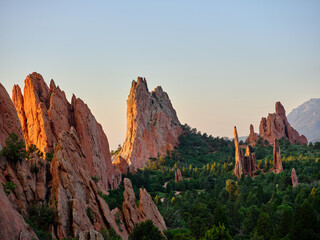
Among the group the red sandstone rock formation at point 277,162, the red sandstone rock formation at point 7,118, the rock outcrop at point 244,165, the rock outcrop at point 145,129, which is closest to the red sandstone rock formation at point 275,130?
the rock outcrop at point 145,129

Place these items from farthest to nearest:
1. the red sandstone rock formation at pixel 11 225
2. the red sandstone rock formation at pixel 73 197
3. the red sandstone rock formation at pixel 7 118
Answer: the red sandstone rock formation at pixel 7 118 → the red sandstone rock formation at pixel 73 197 → the red sandstone rock formation at pixel 11 225

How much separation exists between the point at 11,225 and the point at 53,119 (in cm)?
3007

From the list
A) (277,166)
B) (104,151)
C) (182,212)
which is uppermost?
(104,151)

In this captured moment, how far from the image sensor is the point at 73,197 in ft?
94.7

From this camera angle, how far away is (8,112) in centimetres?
3225

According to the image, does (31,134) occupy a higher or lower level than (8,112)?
higher

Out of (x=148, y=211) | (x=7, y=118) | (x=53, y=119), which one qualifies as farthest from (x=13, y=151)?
(x=53, y=119)

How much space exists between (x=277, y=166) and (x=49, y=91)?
43.3m

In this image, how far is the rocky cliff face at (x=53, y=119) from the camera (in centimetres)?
4931

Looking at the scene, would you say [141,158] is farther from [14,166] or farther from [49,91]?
[14,166]

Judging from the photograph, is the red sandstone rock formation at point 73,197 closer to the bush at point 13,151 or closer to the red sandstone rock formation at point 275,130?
the bush at point 13,151

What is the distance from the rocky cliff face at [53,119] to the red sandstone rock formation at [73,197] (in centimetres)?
1537

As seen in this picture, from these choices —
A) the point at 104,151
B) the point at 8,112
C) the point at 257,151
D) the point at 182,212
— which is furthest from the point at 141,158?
the point at 8,112

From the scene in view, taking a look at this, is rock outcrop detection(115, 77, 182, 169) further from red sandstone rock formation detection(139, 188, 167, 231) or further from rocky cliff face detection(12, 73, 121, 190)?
red sandstone rock formation detection(139, 188, 167, 231)
